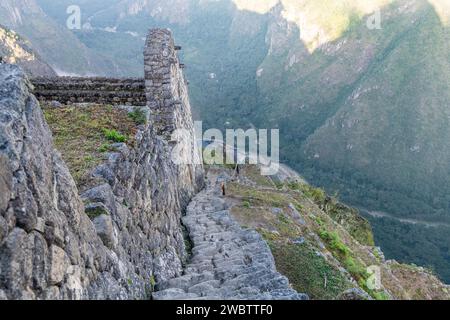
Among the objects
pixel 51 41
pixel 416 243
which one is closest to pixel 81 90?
pixel 416 243

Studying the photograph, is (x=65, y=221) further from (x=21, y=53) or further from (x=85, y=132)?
(x=21, y=53)

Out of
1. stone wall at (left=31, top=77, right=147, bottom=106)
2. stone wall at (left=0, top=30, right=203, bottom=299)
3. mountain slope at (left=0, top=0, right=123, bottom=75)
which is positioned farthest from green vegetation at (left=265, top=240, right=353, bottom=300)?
mountain slope at (left=0, top=0, right=123, bottom=75)

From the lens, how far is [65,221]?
19.1 ft

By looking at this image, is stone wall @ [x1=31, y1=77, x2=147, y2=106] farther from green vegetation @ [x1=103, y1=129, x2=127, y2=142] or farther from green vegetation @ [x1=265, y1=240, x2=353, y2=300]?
green vegetation @ [x1=265, y1=240, x2=353, y2=300]

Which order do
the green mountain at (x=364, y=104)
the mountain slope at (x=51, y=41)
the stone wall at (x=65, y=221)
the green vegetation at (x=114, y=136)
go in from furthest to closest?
the mountain slope at (x=51, y=41)
the green mountain at (x=364, y=104)
the green vegetation at (x=114, y=136)
the stone wall at (x=65, y=221)

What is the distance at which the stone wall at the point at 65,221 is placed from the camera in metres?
4.68

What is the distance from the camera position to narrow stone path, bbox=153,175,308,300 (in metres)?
8.30

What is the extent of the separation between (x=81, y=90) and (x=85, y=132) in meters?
6.82

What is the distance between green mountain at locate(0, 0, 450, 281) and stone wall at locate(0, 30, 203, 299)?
7217cm

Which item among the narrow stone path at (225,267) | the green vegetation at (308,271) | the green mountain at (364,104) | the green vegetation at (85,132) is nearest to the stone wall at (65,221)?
the green vegetation at (85,132)

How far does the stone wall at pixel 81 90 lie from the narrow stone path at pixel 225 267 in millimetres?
5140

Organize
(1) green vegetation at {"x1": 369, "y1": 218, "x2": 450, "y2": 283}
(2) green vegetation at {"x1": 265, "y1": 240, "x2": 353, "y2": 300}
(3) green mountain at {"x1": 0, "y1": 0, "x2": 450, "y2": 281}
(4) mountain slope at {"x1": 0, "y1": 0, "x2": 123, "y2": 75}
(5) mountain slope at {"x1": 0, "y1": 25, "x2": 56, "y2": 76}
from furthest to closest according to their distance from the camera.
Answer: (4) mountain slope at {"x1": 0, "y1": 0, "x2": 123, "y2": 75}
(3) green mountain at {"x1": 0, "y1": 0, "x2": 450, "y2": 281}
(5) mountain slope at {"x1": 0, "y1": 25, "x2": 56, "y2": 76}
(1) green vegetation at {"x1": 369, "y1": 218, "x2": 450, "y2": 283}
(2) green vegetation at {"x1": 265, "y1": 240, "x2": 353, "y2": 300}

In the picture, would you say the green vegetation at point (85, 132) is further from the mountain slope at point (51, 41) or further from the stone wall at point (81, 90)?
the mountain slope at point (51, 41)
